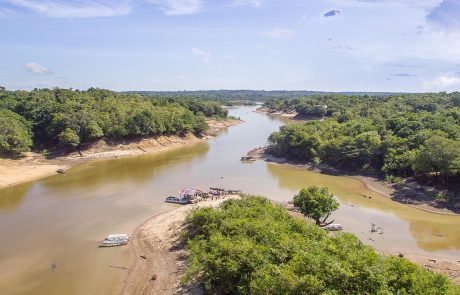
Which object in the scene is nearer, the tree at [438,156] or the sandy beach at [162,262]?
the sandy beach at [162,262]

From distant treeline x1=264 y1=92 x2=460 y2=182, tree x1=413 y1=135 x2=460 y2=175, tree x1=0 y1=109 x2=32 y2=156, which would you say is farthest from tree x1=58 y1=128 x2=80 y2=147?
tree x1=413 y1=135 x2=460 y2=175

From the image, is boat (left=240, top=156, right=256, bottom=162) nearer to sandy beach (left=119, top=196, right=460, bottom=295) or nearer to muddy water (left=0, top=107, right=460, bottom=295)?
muddy water (left=0, top=107, right=460, bottom=295)

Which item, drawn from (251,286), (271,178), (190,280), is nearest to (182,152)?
(271,178)

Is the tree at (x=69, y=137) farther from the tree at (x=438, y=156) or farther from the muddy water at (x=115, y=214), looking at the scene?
the tree at (x=438, y=156)

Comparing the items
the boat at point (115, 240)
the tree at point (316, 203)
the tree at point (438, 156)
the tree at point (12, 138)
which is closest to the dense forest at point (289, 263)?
the tree at point (316, 203)

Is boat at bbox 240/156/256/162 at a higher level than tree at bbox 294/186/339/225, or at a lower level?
lower

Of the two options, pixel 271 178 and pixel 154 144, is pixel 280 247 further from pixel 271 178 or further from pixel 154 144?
pixel 154 144
